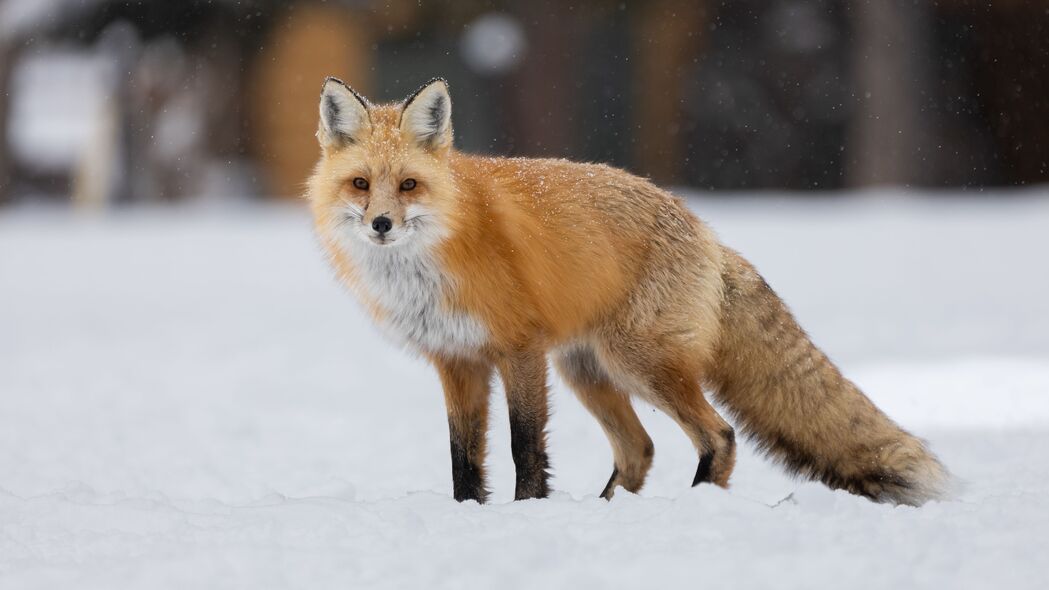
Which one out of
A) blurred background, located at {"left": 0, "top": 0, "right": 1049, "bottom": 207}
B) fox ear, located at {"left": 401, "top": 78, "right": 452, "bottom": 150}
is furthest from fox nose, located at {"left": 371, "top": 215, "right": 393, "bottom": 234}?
blurred background, located at {"left": 0, "top": 0, "right": 1049, "bottom": 207}

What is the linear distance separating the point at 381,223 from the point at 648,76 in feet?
47.3

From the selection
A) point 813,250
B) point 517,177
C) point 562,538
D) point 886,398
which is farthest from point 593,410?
point 813,250

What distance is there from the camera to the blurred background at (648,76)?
16.9 m

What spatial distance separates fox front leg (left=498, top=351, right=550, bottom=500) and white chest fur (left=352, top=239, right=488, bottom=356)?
0.16 metres

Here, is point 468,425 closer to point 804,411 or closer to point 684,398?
point 684,398

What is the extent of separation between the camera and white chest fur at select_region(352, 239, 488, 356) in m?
4.00

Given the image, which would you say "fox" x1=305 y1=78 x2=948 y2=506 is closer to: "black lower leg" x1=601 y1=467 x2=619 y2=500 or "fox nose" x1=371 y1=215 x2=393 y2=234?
"fox nose" x1=371 y1=215 x2=393 y2=234

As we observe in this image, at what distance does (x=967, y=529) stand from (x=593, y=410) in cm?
165

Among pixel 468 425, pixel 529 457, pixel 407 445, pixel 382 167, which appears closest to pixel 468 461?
pixel 468 425

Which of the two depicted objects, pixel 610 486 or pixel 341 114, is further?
pixel 610 486

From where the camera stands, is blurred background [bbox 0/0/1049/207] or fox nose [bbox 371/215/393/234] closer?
fox nose [bbox 371/215/393/234]

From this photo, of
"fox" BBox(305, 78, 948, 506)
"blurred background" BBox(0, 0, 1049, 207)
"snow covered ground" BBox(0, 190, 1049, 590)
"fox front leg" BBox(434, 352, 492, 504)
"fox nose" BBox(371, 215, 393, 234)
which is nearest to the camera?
"snow covered ground" BBox(0, 190, 1049, 590)

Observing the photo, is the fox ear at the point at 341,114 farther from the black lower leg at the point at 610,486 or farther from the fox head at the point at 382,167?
the black lower leg at the point at 610,486

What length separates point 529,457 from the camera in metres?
4.17
